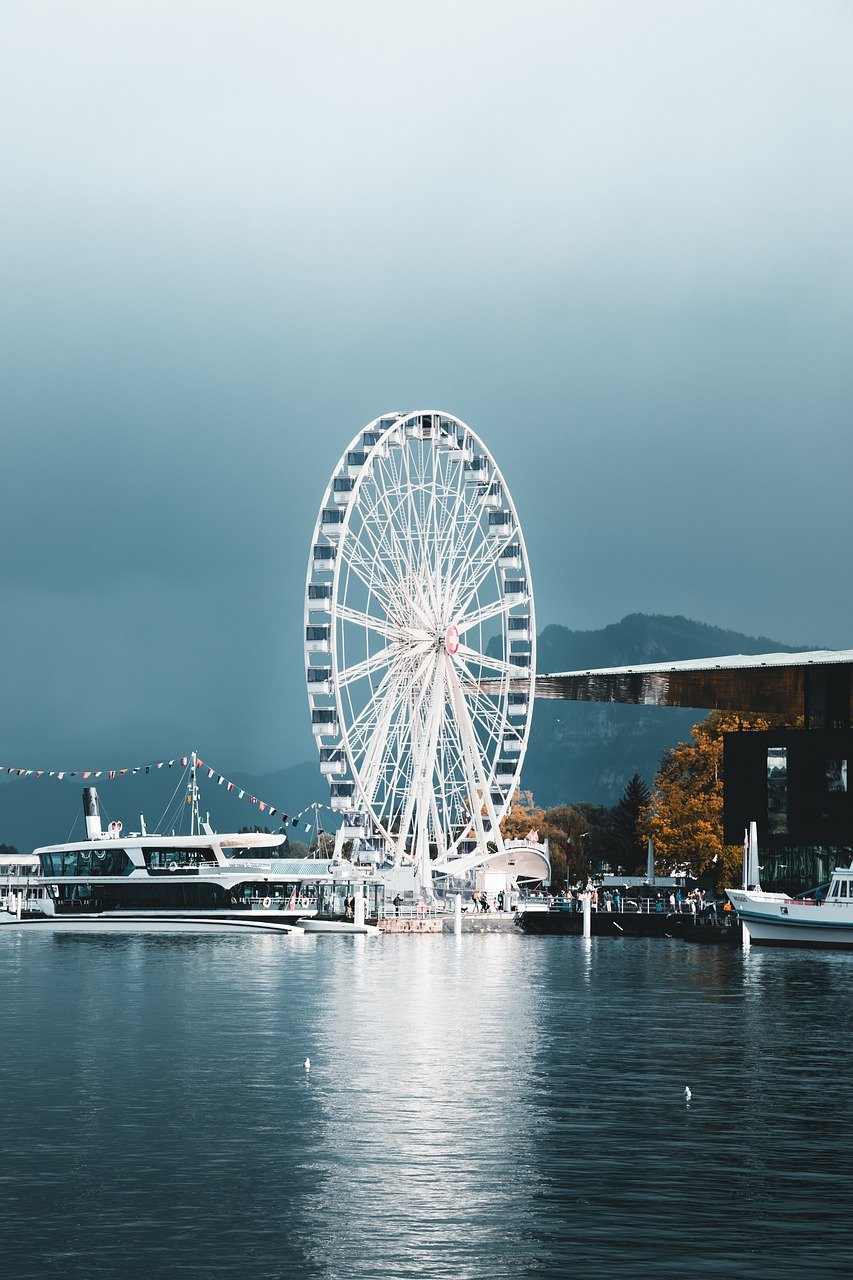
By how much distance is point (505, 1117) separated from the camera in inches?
1342

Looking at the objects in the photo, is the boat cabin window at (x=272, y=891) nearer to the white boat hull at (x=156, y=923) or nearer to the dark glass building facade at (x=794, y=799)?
the white boat hull at (x=156, y=923)

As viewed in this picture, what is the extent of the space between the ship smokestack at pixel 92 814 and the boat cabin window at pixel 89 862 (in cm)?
671

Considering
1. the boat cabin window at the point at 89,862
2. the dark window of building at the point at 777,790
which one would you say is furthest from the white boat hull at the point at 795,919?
the boat cabin window at the point at 89,862

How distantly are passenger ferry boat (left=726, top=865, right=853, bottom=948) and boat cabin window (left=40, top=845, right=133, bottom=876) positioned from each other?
54.7 meters

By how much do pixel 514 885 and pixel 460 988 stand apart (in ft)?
217

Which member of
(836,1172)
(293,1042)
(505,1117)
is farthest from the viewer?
(293,1042)

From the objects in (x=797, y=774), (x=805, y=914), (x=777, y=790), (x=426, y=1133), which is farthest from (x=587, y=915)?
(x=426, y=1133)

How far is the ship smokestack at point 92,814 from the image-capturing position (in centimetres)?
14375

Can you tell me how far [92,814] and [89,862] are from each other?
1218 centimetres

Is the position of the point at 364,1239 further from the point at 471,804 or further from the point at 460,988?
the point at 471,804

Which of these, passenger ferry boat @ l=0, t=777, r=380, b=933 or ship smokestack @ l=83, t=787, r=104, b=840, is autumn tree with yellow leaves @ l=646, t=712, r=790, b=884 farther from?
ship smokestack @ l=83, t=787, r=104, b=840

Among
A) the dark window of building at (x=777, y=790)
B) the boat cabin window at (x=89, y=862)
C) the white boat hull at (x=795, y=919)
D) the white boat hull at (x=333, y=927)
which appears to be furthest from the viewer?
the boat cabin window at (x=89, y=862)

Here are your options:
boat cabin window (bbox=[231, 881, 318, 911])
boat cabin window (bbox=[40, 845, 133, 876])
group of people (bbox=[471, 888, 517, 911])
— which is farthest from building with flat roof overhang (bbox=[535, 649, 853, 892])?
boat cabin window (bbox=[40, 845, 133, 876])

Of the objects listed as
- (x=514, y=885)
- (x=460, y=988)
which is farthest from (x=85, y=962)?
(x=514, y=885)
